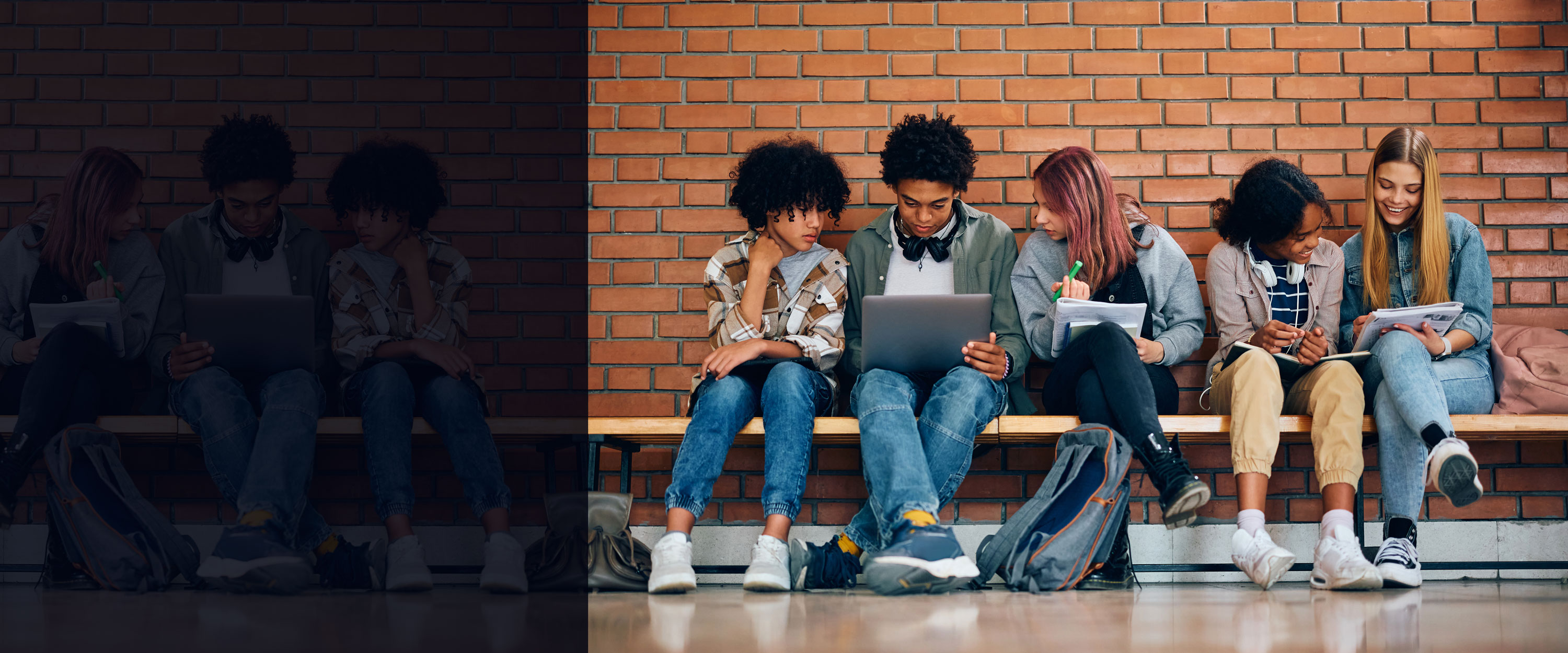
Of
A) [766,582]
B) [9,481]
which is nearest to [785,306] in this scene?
[766,582]

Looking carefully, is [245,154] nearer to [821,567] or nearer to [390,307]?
[390,307]

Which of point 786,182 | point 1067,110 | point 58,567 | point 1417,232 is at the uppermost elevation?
point 1067,110

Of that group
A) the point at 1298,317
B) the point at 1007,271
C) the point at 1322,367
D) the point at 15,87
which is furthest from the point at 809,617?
the point at 15,87

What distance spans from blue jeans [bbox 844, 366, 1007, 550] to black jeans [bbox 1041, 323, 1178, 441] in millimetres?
196

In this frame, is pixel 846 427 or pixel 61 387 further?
pixel 846 427

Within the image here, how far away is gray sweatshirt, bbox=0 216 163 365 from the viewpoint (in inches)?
118

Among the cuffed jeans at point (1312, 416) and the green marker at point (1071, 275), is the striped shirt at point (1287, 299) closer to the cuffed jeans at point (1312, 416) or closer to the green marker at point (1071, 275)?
the cuffed jeans at point (1312, 416)

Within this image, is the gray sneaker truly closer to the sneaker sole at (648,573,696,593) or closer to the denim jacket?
the sneaker sole at (648,573,696,593)

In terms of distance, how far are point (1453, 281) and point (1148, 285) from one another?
0.92 m

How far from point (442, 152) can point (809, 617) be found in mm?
2235

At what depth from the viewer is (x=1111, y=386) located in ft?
8.70

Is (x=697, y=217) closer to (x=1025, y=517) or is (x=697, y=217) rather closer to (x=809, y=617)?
(x=1025, y=517)

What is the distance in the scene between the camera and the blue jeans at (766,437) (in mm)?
2590

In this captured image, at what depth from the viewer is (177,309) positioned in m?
3.10
